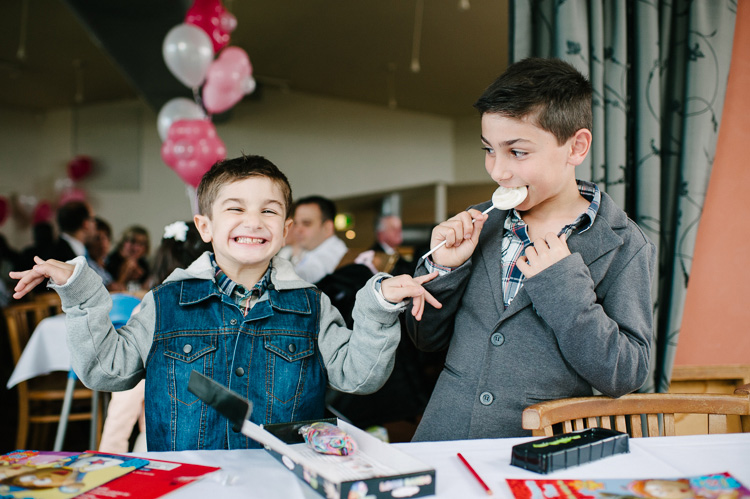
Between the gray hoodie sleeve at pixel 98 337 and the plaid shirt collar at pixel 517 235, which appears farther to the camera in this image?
the plaid shirt collar at pixel 517 235

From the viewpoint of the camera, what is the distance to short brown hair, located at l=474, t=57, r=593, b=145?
108 cm

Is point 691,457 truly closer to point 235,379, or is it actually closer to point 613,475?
point 613,475

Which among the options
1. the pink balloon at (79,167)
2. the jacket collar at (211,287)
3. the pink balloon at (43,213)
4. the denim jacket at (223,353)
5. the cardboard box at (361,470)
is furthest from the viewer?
the pink balloon at (79,167)

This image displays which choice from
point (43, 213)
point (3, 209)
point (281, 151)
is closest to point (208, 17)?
point (281, 151)

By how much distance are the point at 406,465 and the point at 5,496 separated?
1.58 feet

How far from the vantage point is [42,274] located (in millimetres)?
1006

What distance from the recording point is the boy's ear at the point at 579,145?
1141 millimetres

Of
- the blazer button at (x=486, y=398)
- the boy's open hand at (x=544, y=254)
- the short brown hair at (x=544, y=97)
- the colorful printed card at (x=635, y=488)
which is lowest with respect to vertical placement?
the colorful printed card at (x=635, y=488)

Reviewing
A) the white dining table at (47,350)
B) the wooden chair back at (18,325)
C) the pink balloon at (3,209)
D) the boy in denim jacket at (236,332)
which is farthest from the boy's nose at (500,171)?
the pink balloon at (3,209)

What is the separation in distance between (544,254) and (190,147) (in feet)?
11.6

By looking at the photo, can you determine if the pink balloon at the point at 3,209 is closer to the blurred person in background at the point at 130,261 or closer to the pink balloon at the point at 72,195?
the pink balloon at the point at 72,195

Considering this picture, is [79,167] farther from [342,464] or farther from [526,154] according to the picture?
[342,464]

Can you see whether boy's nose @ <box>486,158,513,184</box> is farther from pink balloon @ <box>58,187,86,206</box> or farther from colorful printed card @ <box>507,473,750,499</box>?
pink balloon @ <box>58,187,86,206</box>

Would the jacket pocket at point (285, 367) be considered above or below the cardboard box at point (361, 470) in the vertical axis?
above
